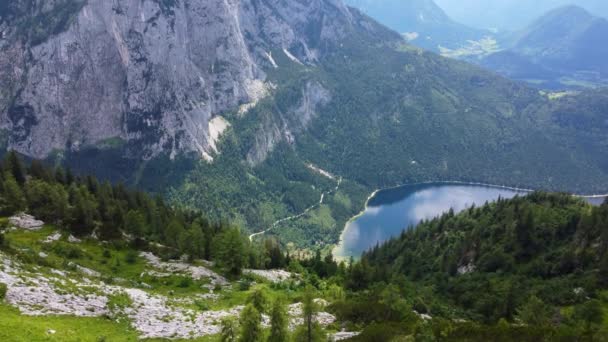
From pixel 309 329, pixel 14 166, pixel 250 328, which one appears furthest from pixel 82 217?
pixel 309 329

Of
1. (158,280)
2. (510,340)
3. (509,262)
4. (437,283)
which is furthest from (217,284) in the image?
(509,262)

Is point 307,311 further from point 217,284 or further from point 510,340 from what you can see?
point 217,284

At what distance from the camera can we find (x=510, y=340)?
52219 millimetres

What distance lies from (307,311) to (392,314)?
59.5 feet

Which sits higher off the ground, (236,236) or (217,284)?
(236,236)

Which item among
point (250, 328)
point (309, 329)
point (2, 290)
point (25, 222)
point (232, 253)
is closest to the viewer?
point (2, 290)

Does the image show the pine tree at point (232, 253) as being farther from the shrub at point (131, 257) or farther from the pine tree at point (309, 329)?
the pine tree at point (309, 329)

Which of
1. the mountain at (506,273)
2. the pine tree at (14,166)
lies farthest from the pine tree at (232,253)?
the pine tree at (14,166)

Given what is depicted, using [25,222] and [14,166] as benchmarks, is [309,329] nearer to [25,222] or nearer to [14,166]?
[25,222]

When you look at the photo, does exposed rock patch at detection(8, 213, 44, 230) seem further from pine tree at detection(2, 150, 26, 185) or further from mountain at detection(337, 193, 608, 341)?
mountain at detection(337, 193, 608, 341)

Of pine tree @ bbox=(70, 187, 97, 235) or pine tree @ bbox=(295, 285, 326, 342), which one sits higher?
pine tree @ bbox=(70, 187, 97, 235)

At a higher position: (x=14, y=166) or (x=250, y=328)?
(x=14, y=166)

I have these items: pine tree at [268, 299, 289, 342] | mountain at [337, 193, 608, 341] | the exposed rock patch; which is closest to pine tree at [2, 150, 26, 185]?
the exposed rock patch

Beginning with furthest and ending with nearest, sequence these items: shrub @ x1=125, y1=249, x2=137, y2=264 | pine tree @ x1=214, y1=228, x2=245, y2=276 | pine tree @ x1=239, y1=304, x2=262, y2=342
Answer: pine tree @ x1=214, y1=228, x2=245, y2=276
shrub @ x1=125, y1=249, x2=137, y2=264
pine tree @ x1=239, y1=304, x2=262, y2=342
